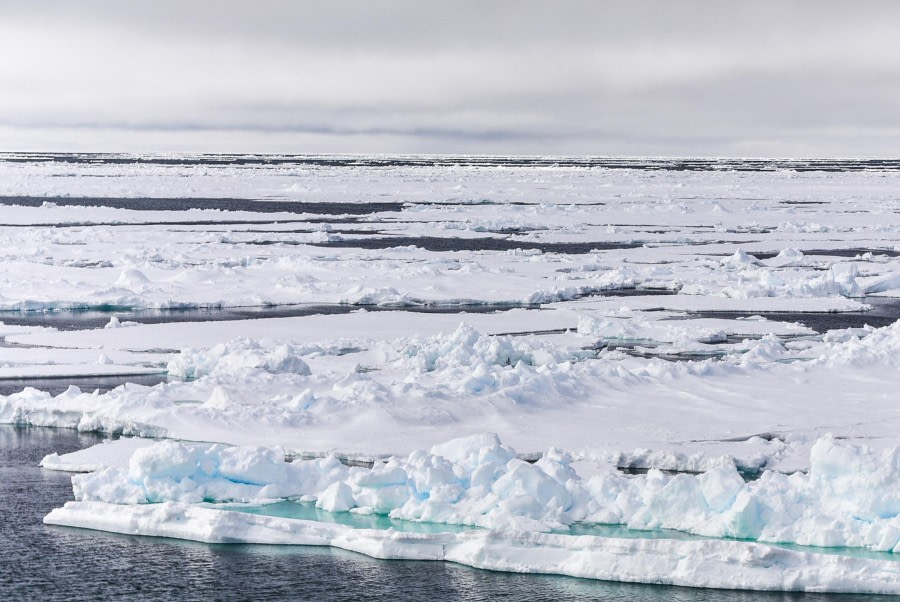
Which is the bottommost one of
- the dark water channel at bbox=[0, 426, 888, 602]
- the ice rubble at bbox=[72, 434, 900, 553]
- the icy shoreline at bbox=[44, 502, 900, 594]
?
the dark water channel at bbox=[0, 426, 888, 602]

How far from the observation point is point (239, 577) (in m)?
8.47

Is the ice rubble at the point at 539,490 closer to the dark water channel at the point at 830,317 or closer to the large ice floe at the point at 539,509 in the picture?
the large ice floe at the point at 539,509

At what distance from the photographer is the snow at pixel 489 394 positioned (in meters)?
9.08

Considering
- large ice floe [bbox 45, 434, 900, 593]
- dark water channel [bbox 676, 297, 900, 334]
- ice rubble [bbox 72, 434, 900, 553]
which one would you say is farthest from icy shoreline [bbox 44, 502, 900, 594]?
dark water channel [bbox 676, 297, 900, 334]

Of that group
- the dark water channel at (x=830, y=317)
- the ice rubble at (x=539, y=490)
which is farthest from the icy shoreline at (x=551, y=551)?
the dark water channel at (x=830, y=317)

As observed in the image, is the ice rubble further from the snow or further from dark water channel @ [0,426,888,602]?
dark water channel @ [0,426,888,602]

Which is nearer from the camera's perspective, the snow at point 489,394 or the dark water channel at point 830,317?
the snow at point 489,394

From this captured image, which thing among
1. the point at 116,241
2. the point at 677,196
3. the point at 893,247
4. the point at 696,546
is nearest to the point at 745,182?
the point at 677,196

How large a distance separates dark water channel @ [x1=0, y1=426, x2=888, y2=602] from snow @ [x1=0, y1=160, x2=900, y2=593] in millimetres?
160

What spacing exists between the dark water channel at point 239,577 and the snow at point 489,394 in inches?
6.3

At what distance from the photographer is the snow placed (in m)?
9.08

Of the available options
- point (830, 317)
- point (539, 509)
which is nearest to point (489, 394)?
point (539, 509)

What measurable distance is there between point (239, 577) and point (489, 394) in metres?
5.32

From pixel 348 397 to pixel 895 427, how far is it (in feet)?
19.5
